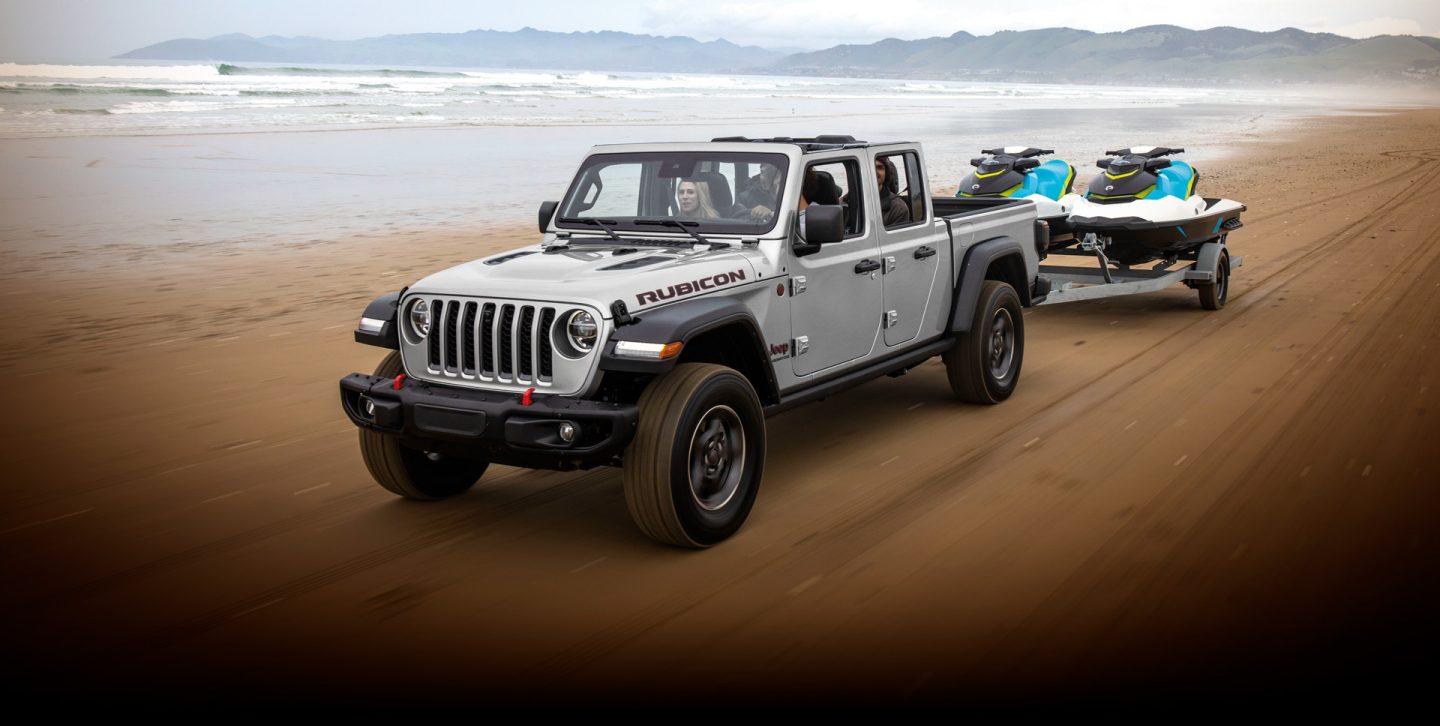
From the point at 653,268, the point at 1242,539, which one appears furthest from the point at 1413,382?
the point at 653,268

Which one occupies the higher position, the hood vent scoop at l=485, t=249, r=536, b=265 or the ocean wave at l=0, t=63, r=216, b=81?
the hood vent scoop at l=485, t=249, r=536, b=265

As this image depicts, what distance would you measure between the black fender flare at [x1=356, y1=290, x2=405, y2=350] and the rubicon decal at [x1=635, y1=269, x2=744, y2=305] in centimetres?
119

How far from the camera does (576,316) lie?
4.95m

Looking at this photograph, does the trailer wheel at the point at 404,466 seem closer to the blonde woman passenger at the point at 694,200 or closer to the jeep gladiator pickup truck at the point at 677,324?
the jeep gladiator pickup truck at the point at 677,324

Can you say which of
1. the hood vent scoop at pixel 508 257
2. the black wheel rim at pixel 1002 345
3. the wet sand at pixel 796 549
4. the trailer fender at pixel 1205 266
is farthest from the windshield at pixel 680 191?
the trailer fender at pixel 1205 266

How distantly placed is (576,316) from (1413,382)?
19.9 ft

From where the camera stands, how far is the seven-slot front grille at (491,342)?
16.3 ft

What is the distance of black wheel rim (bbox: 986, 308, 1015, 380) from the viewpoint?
7738 mm

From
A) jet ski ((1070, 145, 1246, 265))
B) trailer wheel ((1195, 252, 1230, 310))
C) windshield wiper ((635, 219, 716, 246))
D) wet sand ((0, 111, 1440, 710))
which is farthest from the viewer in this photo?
trailer wheel ((1195, 252, 1230, 310))

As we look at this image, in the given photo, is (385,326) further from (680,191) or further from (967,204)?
(967,204)

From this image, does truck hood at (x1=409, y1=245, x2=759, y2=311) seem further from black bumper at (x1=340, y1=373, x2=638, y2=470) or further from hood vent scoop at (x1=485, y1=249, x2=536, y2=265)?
black bumper at (x1=340, y1=373, x2=638, y2=470)

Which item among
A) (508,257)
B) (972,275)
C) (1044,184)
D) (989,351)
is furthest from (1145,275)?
(508,257)

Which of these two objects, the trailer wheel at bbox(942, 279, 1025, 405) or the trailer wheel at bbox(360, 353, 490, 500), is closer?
the trailer wheel at bbox(360, 353, 490, 500)

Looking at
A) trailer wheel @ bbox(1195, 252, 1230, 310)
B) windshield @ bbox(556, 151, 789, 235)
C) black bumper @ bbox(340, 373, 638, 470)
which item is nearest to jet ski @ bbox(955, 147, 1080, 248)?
trailer wheel @ bbox(1195, 252, 1230, 310)
